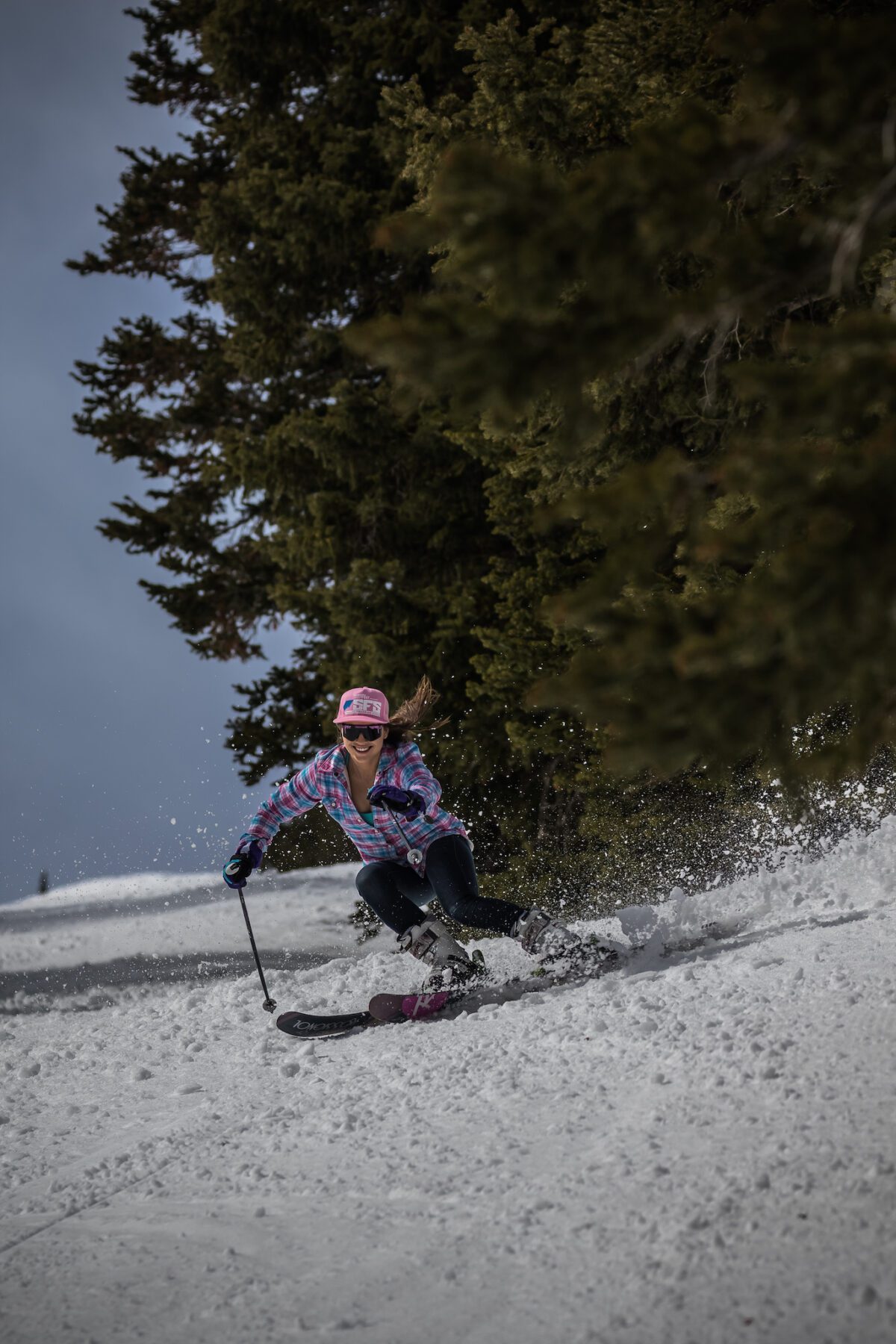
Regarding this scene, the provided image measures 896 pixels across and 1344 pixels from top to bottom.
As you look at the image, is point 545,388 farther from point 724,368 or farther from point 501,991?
point 501,991

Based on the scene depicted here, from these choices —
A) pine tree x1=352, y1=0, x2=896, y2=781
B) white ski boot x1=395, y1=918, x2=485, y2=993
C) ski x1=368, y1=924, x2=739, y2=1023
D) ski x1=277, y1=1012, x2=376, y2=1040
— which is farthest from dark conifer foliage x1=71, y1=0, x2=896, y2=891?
ski x1=277, y1=1012, x2=376, y2=1040

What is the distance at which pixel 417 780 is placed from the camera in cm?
602

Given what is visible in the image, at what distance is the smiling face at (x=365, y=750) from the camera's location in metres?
5.91

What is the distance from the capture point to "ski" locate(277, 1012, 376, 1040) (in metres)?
5.50

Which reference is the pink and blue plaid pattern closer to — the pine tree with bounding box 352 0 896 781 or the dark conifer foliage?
the dark conifer foliage

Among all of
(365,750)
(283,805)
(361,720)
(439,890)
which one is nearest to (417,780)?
(365,750)

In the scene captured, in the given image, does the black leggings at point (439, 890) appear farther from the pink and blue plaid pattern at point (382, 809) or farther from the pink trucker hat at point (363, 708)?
the pink trucker hat at point (363, 708)

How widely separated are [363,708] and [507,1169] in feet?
10.2

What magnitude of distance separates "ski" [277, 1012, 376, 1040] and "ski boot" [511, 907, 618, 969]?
3.30 ft

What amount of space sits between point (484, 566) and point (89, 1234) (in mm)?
9070

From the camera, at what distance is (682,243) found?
2.06m

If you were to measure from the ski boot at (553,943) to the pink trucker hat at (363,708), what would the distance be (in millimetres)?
1484

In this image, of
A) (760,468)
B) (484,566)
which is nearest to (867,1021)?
(760,468)

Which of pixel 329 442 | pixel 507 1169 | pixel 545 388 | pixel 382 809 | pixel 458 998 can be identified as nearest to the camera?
pixel 545 388
